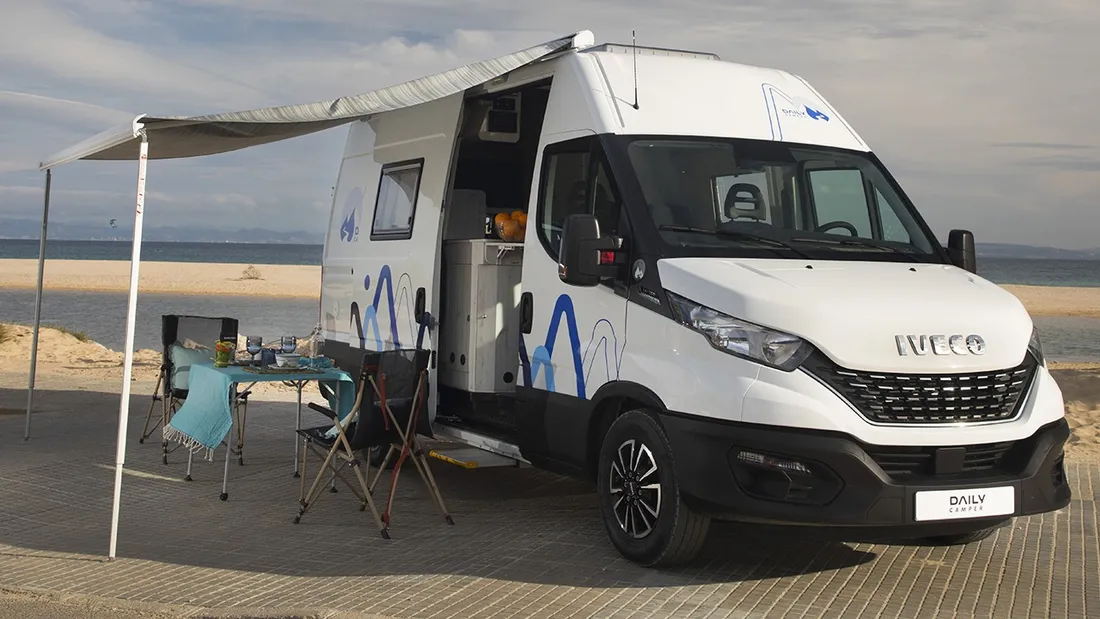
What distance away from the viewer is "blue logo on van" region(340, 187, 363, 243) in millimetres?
9812

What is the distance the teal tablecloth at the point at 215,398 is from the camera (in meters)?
7.82

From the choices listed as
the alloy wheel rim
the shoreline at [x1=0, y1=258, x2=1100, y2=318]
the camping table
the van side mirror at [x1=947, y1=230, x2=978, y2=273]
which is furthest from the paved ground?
the shoreline at [x1=0, y1=258, x2=1100, y2=318]

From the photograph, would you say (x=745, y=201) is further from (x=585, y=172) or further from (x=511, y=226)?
(x=511, y=226)

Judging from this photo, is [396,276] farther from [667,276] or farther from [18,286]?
[18,286]

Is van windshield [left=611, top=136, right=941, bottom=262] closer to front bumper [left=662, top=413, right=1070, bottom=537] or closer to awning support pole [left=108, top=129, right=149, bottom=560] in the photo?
front bumper [left=662, top=413, right=1070, bottom=537]

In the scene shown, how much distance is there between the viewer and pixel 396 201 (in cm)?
903

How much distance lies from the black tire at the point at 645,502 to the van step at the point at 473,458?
4.61ft

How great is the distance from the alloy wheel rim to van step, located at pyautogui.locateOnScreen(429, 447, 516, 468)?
4.75ft

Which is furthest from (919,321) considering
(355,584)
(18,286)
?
(18,286)

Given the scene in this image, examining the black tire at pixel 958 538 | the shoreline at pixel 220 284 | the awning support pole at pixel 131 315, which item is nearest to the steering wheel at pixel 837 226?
the black tire at pixel 958 538

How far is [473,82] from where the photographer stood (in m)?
7.12

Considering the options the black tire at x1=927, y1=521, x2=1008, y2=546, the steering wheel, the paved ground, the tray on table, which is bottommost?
the paved ground

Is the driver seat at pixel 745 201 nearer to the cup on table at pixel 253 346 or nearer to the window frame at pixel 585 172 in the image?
the window frame at pixel 585 172

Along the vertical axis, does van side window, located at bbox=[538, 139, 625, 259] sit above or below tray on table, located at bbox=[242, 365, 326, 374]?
above
